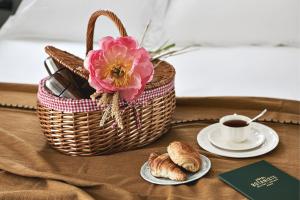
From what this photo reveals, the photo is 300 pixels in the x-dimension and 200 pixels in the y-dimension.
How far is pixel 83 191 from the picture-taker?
3.44 ft

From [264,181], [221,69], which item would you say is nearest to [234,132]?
[264,181]

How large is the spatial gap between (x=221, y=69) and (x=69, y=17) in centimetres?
68

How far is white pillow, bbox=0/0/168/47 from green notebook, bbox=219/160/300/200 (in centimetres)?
101

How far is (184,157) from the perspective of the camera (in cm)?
111

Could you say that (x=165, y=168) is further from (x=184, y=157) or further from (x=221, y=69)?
(x=221, y=69)

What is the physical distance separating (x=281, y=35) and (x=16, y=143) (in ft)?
3.54

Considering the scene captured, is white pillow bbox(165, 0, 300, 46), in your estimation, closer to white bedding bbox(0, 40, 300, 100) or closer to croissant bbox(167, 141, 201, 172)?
white bedding bbox(0, 40, 300, 100)

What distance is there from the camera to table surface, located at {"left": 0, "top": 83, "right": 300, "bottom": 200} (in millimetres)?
1064

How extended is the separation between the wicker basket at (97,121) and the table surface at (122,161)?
0.09 feet

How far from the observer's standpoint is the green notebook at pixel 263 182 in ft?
3.41

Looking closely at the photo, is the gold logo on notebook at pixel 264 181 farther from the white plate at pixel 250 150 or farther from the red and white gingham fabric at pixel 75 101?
the red and white gingham fabric at pixel 75 101

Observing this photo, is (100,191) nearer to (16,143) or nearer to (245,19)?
(16,143)

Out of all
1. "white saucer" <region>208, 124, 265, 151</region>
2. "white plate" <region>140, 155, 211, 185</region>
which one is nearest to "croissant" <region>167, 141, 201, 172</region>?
"white plate" <region>140, 155, 211, 185</region>

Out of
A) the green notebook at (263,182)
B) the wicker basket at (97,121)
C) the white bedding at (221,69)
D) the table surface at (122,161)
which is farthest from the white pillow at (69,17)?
the green notebook at (263,182)
